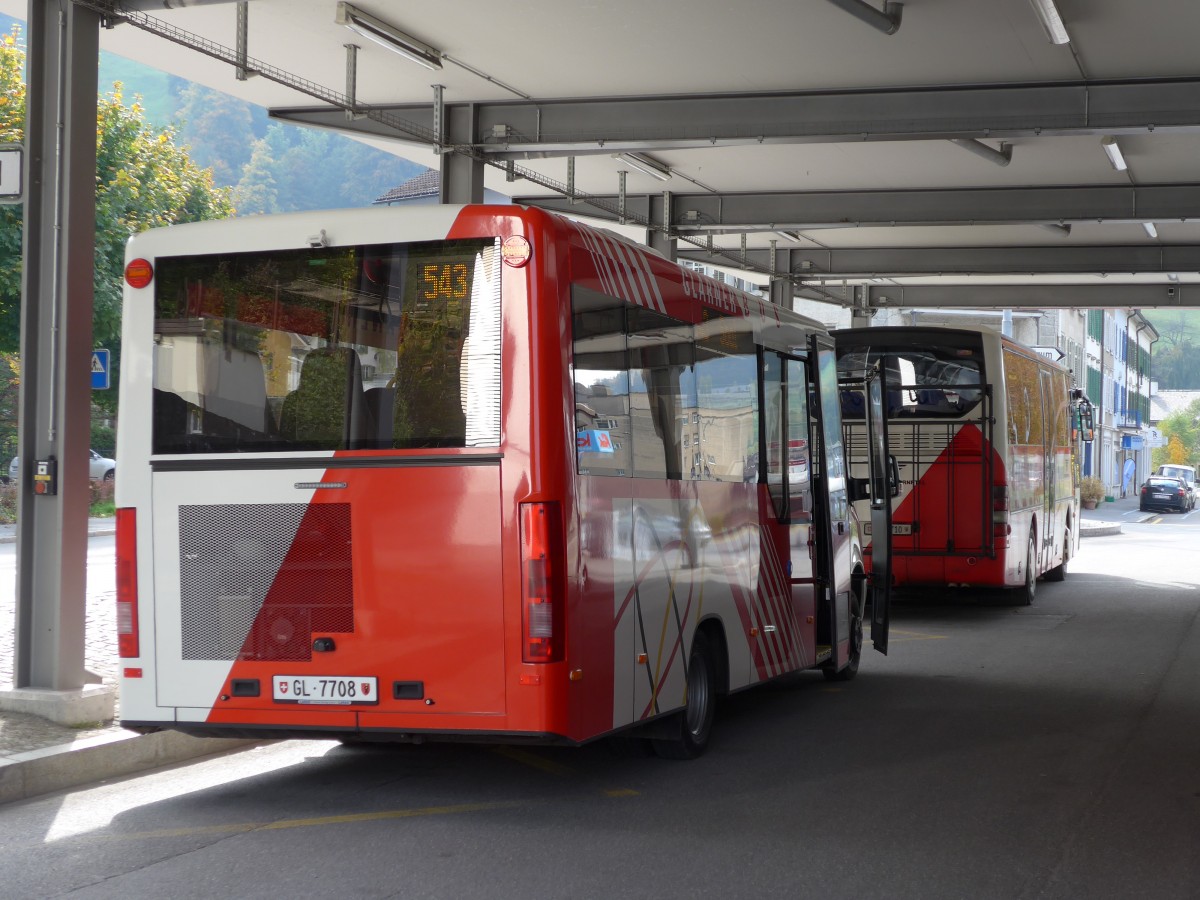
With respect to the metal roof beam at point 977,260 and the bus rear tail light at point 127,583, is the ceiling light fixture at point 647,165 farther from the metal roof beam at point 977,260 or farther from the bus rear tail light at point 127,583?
the bus rear tail light at point 127,583

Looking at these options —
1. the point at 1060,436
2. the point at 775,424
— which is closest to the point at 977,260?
the point at 1060,436

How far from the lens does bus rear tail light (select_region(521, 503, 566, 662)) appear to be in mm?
6695

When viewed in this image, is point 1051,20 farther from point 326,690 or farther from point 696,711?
point 326,690

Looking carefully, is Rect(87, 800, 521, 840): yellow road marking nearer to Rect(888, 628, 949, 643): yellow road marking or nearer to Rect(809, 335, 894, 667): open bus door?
Rect(809, 335, 894, 667): open bus door

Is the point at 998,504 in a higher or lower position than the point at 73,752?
higher

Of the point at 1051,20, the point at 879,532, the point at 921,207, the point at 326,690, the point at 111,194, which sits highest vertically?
the point at 111,194

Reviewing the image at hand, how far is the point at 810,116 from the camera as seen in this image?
45.1 feet

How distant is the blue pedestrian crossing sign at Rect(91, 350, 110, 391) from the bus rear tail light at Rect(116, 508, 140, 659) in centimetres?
173

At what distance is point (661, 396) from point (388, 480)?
1742 mm

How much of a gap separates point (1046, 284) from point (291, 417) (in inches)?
894

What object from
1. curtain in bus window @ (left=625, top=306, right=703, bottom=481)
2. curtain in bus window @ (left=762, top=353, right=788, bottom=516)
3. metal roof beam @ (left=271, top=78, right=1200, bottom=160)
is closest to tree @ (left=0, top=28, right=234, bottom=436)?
metal roof beam @ (left=271, top=78, right=1200, bottom=160)

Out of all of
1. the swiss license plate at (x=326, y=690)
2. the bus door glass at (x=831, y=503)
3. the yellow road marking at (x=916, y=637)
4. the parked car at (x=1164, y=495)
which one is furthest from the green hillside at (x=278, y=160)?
the swiss license plate at (x=326, y=690)

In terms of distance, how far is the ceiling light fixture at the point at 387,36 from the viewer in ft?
38.3

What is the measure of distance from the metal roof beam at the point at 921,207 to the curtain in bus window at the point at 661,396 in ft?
34.2
